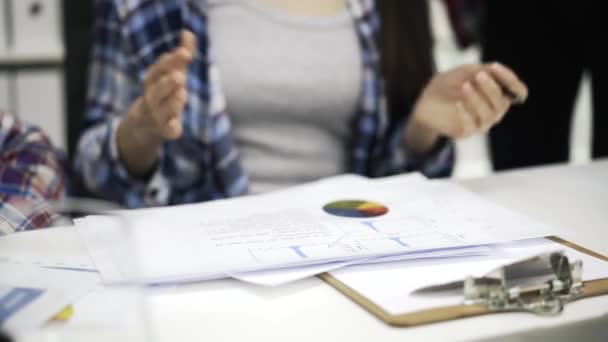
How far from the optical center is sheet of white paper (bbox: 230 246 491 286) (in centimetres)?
42

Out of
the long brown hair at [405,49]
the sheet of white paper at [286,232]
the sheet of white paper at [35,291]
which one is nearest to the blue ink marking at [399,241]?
the sheet of white paper at [286,232]

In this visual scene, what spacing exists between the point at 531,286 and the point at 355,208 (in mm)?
182

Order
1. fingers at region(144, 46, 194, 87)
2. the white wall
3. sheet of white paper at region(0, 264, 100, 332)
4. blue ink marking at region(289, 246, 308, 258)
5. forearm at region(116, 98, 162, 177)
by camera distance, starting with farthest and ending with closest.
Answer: the white wall
forearm at region(116, 98, 162, 177)
fingers at region(144, 46, 194, 87)
blue ink marking at region(289, 246, 308, 258)
sheet of white paper at region(0, 264, 100, 332)

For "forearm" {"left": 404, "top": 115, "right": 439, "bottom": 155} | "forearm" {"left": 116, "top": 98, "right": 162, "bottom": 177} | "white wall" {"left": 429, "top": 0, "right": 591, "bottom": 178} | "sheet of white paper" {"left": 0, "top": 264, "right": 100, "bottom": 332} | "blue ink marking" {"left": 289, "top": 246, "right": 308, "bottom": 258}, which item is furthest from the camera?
"white wall" {"left": 429, "top": 0, "right": 591, "bottom": 178}

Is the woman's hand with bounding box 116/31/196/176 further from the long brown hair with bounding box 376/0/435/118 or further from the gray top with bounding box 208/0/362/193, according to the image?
the long brown hair with bounding box 376/0/435/118

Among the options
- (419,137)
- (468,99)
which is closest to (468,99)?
(468,99)

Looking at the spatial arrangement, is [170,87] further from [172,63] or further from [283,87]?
[283,87]

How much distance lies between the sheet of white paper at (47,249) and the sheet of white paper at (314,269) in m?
0.11

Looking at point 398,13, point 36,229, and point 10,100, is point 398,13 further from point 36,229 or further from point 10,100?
point 10,100

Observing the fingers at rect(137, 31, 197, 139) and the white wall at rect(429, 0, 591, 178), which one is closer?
the fingers at rect(137, 31, 197, 139)

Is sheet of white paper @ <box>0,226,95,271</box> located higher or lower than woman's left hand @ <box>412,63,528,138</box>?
lower

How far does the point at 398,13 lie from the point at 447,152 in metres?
0.21

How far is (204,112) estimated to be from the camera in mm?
862

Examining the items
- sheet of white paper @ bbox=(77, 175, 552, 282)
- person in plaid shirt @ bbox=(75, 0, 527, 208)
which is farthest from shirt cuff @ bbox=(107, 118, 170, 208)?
sheet of white paper @ bbox=(77, 175, 552, 282)
